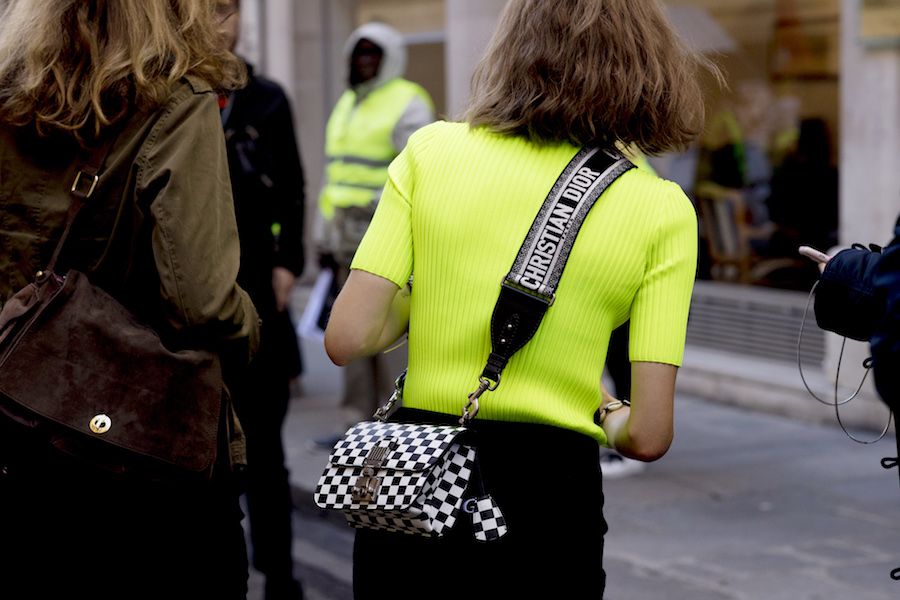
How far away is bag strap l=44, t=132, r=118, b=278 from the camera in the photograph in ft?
8.80

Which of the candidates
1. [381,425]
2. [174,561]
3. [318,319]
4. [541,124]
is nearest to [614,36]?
[541,124]

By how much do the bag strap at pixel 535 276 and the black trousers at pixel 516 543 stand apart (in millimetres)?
108

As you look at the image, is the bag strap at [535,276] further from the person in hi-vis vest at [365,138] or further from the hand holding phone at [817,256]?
the person in hi-vis vest at [365,138]

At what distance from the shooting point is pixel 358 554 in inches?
97.9

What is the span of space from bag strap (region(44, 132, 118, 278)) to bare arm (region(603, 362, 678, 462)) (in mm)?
1082

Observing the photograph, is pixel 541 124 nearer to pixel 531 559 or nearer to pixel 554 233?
pixel 554 233

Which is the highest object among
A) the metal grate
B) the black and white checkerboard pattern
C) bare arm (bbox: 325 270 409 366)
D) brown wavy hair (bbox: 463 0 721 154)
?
brown wavy hair (bbox: 463 0 721 154)

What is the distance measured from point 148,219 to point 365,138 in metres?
4.54

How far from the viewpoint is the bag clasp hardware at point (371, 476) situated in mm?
2367

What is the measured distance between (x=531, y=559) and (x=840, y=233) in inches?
229

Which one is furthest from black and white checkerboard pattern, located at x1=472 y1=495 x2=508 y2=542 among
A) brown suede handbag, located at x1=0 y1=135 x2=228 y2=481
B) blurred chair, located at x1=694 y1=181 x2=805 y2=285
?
blurred chair, located at x1=694 y1=181 x2=805 y2=285

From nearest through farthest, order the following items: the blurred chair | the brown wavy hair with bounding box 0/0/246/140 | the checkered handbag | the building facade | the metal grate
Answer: the checkered handbag < the brown wavy hair with bounding box 0/0/246/140 < the building facade < the metal grate < the blurred chair

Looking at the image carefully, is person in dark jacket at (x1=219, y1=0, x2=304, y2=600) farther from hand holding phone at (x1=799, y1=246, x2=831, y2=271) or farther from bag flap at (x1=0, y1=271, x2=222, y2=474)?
hand holding phone at (x1=799, y1=246, x2=831, y2=271)

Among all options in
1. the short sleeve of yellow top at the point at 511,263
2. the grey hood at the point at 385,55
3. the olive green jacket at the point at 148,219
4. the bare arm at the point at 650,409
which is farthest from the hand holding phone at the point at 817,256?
the grey hood at the point at 385,55
